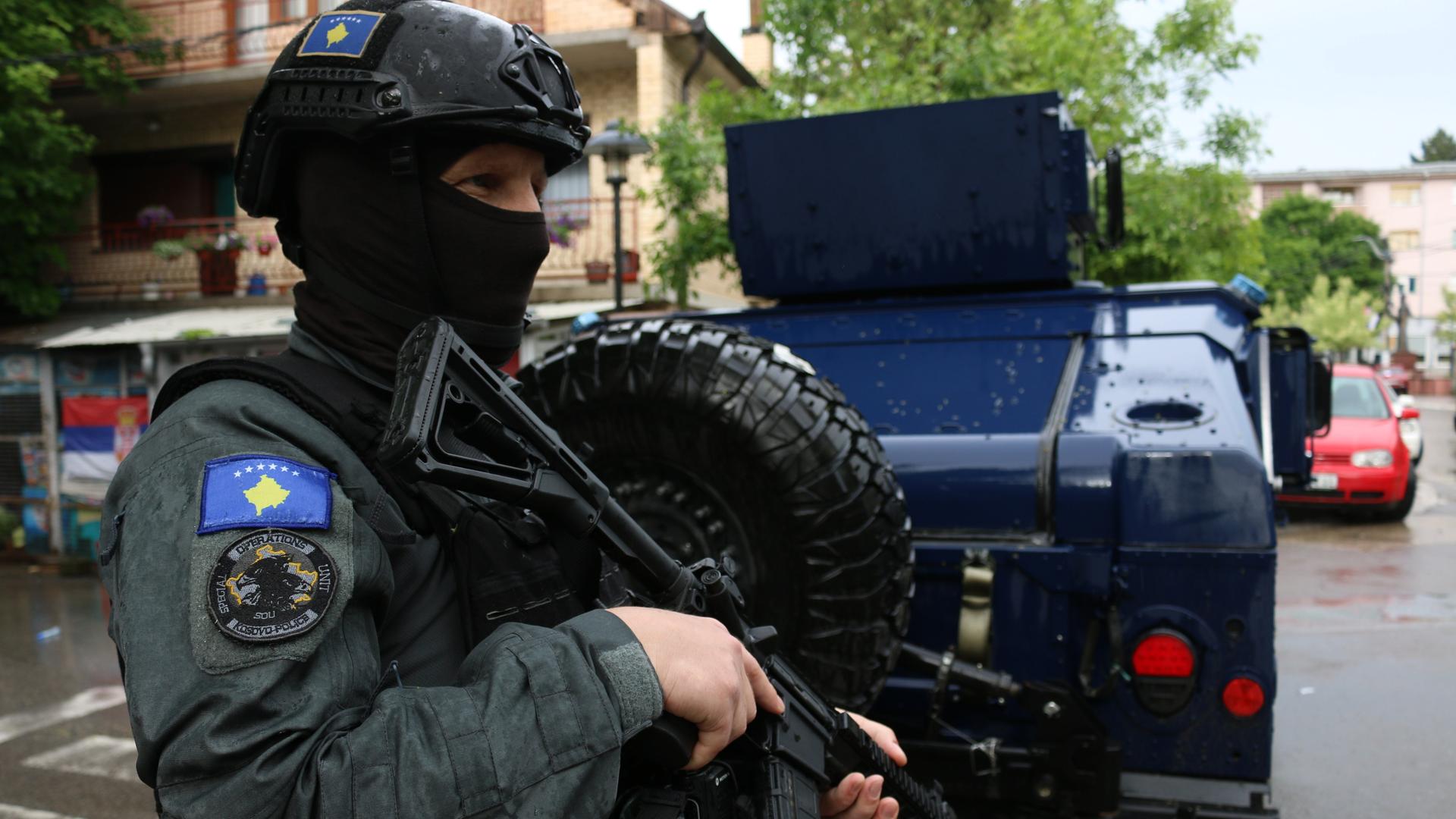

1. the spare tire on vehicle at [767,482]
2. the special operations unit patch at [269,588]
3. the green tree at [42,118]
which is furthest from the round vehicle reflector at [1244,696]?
the green tree at [42,118]

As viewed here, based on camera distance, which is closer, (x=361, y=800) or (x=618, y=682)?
(x=361, y=800)

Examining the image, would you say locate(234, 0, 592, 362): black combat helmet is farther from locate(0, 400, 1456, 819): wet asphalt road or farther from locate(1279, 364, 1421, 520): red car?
locate(1279, 364, 1421, 520): red car

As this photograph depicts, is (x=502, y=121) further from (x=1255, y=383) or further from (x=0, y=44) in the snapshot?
(x=0, y=44)

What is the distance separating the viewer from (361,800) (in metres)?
1.02

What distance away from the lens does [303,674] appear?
105 centimetres

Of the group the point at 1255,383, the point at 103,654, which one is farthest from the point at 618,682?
the point at 103,654

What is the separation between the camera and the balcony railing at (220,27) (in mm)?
14281

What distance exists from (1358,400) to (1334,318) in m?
49.7

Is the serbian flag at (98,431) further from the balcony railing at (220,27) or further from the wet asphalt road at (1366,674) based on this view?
the wet asphalt road at (1366,674)

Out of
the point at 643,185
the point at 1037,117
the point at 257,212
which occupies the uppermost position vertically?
the point at 643,185

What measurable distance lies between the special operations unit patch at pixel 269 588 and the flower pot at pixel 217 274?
1429 cm

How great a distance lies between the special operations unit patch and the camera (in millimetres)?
1006

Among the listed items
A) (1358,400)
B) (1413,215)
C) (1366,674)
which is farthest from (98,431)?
(1413,215)

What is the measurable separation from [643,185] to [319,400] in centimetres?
1235
